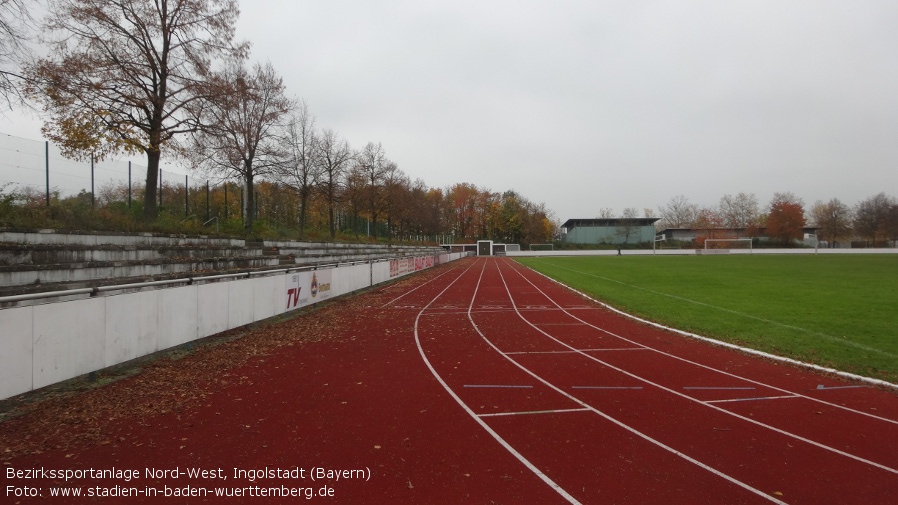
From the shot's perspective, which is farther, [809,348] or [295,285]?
[295,285]

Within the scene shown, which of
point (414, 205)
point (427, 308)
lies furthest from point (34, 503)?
point (414, 205)

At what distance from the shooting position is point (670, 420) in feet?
18.3

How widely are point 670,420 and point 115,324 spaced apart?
8.40m

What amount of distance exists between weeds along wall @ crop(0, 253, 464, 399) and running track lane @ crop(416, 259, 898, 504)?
16.1 feet

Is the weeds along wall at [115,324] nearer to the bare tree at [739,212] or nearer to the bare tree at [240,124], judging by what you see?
the bare tree at [240,124]

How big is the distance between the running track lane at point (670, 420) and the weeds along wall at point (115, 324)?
491cm

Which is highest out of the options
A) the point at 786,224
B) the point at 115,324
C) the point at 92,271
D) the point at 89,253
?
the point at 786,224

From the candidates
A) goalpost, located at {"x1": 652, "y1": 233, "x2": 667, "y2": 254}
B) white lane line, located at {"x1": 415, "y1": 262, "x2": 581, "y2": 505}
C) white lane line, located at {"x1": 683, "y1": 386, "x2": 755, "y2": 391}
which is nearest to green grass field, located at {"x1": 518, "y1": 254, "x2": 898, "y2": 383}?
white lane line, located at {"x1": 683, "y1": 386, "x2": 755, "y2": 391}

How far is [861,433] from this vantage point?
5.26 metres

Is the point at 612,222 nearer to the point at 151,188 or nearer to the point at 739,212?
the point at 739,212

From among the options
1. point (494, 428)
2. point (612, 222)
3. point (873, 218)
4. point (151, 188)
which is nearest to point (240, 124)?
point (151, 188)

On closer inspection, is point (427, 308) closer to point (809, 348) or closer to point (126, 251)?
point (126, 251)

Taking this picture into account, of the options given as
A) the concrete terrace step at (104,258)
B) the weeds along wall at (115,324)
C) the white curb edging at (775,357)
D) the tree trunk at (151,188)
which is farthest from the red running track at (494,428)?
the tree trunk at (151,188)

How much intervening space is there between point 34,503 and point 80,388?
3694 mm
